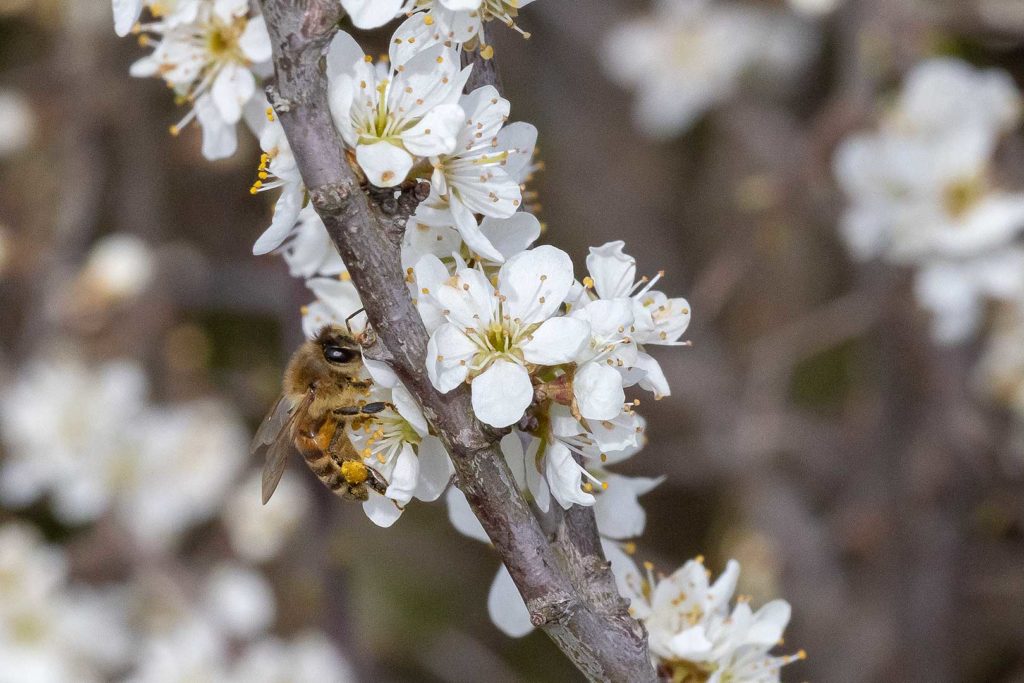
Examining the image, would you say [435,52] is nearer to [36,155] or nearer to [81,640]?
[81,640]

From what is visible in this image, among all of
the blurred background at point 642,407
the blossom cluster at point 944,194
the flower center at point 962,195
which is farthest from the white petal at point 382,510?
the flower center at point 962,195

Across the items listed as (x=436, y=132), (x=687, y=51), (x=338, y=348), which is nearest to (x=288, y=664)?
(x=338, y=348)

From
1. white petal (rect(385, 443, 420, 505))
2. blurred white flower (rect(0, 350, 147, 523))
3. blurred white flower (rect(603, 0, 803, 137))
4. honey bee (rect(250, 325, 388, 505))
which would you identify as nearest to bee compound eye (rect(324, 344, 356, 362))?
honey bee (rect(250, 325, 388, 505))

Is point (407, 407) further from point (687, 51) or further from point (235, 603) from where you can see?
point (687, 51)

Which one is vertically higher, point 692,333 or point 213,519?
point 692,333

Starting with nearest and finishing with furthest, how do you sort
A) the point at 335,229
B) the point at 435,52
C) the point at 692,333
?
the point at 335,229 < the point at 435,52 < the point at 692,333

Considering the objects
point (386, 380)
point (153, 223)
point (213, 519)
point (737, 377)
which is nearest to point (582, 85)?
point (737, 377)

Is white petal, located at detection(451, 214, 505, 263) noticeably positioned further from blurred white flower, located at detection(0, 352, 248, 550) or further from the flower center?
blurred white flower, located at detection(0, 352, 248, 550)
